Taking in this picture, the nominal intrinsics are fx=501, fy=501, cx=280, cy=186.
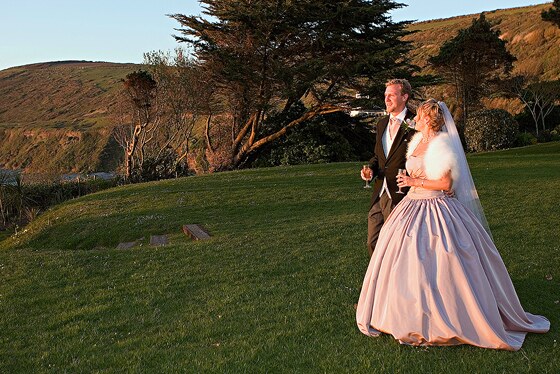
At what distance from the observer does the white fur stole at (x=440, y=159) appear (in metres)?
5.34

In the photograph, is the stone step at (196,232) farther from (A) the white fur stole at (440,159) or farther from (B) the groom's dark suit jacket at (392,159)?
(A) the white fur stole at (440,159)

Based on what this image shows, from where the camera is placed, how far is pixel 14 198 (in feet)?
74.4

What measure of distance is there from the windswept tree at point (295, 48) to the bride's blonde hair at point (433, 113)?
19.8 m

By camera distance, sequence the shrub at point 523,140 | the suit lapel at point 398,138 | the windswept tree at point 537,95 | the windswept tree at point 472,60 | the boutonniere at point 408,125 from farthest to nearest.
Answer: the windswept tree at point 472,60, the windswept tree at point 537,95, the shrub at point 523,140, the suit lapel at point 398,138, the boutonniere at point 408,125

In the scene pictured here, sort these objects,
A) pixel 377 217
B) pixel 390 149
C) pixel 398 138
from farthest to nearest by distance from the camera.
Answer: pixel 377 217 < pixel 390 149 < pixel 398 138

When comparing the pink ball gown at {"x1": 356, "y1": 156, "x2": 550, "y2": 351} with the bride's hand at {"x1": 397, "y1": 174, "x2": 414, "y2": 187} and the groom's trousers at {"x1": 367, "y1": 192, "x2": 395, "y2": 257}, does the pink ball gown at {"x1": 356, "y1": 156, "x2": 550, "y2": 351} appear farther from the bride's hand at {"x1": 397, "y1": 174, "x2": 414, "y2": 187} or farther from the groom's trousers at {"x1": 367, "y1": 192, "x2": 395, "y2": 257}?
the groom's trousers at {"x1": 367, "y1": 192, "x2": 395, "y2": 257}

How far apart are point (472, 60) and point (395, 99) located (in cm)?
3872

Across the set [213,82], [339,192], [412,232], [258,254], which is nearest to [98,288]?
[258,254]

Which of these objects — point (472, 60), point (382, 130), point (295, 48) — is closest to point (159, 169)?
point (295, 48)

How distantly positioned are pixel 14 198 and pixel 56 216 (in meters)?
7.24

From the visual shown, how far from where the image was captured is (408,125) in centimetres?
568

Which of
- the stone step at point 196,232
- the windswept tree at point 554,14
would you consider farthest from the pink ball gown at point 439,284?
the windswept tree at point 554,14

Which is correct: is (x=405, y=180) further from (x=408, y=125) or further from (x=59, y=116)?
(x=59, y=116)

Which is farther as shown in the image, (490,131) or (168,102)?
(168,102)
